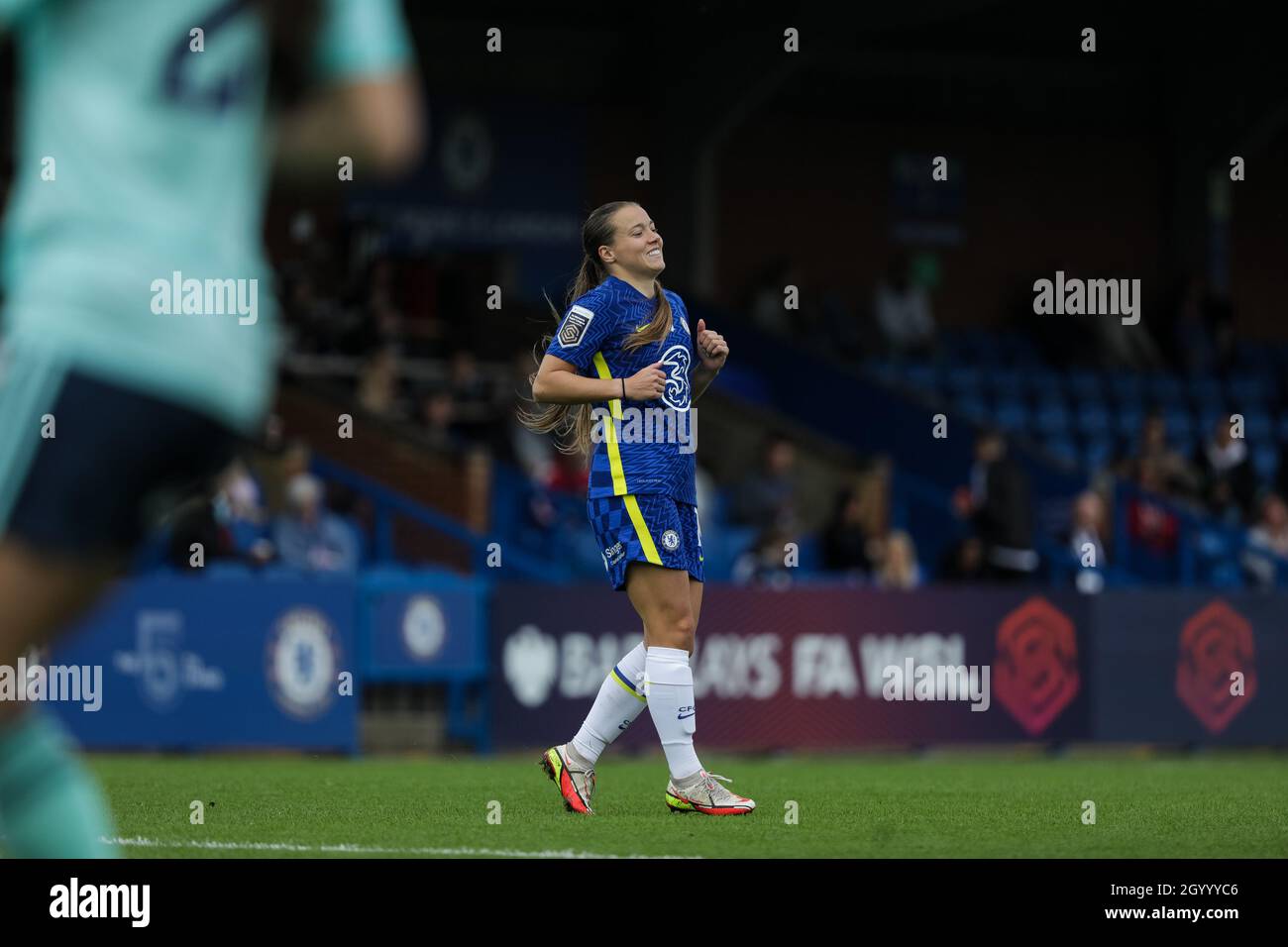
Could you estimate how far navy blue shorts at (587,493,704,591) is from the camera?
7859 millimetres

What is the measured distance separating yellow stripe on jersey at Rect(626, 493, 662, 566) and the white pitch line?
4.55 ft

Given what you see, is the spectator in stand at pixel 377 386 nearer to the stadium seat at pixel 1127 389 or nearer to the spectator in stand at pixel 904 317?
the spectator in stand at pixel 904 317

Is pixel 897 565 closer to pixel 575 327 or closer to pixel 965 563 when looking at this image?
pixel 965 563

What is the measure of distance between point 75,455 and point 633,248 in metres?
5.14

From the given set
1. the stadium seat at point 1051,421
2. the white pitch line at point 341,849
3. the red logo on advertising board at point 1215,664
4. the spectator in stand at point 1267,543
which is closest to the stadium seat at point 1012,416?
the stadium seat at point 1051,421

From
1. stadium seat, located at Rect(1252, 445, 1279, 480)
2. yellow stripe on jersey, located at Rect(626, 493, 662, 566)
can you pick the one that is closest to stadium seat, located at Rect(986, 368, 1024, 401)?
stadium seat, located at Rect(1252, 445, 1279, 480)

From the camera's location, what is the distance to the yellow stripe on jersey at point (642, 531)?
25.7 feet

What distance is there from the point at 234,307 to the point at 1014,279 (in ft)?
87.2

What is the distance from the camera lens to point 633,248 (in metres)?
8.05

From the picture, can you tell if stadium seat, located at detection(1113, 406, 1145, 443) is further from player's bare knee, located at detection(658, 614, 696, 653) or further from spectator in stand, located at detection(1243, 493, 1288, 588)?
player's bare knee, located at detection(658, 614, 696, 653)

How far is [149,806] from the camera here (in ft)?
28.3

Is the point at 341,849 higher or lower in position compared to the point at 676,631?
lower

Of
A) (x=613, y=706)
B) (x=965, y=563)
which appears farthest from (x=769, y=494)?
(x=613, y=706)

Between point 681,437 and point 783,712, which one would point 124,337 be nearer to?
point 681,437
